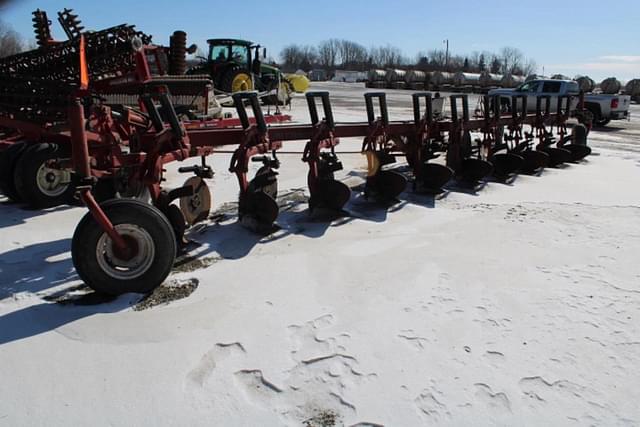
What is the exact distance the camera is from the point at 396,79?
167 ft

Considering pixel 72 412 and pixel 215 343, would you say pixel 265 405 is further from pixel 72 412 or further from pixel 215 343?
pixel 72 412

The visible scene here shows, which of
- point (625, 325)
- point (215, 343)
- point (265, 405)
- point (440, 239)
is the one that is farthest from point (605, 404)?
point (440, 239)

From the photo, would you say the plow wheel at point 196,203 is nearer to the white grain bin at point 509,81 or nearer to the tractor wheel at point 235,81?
the tractor wheel at point 235,81

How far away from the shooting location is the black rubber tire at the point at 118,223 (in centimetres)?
336

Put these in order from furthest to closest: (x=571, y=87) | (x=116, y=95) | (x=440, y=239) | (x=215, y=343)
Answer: (x=571, y=87) → (x=116, y=95) → (x=440, y=239) → (x=215, y=343)

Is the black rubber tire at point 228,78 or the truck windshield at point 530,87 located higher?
the black rubber tire at point 228,78

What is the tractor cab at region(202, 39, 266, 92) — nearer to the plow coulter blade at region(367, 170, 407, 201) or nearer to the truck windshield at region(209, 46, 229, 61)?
the truck windshield at region(209, 46, 229, 61)

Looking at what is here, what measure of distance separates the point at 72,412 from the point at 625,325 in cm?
315

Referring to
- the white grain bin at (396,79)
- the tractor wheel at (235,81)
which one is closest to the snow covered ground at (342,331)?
the tractor wheel at (235,81)

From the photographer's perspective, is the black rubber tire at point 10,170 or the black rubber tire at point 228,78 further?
the black rubber tire at point 228,78

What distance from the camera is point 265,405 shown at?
2469mm

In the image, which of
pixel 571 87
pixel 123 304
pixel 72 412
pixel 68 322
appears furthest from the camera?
pixel 571 87

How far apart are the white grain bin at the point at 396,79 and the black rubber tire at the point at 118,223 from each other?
162 ft

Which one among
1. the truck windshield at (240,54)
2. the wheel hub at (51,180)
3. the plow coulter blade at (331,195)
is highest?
the truck windshield at (240,54)
